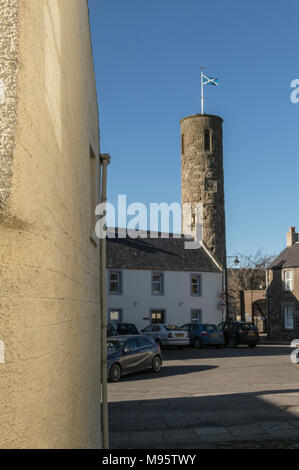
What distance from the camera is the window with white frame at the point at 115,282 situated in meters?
37.0

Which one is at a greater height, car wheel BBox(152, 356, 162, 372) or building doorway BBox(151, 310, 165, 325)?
building doorway BBox(151, 310, 165, 325)

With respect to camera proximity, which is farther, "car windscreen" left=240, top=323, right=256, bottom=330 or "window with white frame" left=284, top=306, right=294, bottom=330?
"window with white frame" left=284, top=306, right=294, bottom=330

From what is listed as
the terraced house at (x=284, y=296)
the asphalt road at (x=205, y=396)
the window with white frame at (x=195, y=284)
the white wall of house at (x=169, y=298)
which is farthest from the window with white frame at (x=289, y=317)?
the asphalt road at (x=205, y=396)

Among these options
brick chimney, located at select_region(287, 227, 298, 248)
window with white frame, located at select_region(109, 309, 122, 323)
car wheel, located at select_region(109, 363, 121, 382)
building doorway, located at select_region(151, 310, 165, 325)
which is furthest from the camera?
brick chimney, located at select_region(287, 227, 298, 248)

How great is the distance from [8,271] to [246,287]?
6912 cm

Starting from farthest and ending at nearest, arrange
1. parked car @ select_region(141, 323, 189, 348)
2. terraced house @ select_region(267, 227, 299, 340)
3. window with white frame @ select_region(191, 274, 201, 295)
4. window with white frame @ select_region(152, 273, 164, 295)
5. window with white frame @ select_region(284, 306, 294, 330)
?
window with white frame @ select_region(284, 306, 294, 330)
terraced house @ select_region(267, 227, 299, 340)
window with white frame @ select_region(191, 274, 201, 295)
window with white frame @ select_region(152, 273, 164, 295)
parked car @ select_region(141, 323, 189, 348)

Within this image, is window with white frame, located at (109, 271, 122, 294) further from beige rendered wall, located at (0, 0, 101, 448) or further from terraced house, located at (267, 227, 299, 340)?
beige rendered wall, located at (0, 0, 101, 448)

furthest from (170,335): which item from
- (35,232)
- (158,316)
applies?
(35,232)

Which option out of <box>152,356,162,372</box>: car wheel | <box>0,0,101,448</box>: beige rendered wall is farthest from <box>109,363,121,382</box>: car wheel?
<box>0,0,101,448</box>: beige rendered wall

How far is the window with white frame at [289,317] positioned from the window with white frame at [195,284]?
26.5 ft

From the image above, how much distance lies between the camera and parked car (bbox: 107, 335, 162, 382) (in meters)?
16.3

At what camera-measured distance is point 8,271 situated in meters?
Answer: 1.95

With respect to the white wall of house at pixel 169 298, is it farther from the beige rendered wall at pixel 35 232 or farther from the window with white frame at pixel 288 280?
the beige rendered wall at pixel 35 232
